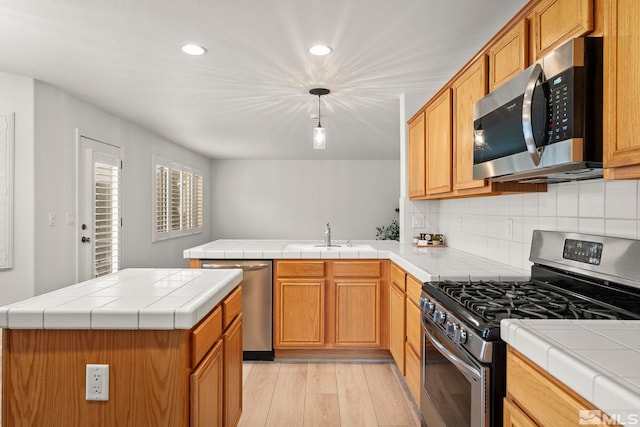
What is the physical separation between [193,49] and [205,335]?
6.69 ft

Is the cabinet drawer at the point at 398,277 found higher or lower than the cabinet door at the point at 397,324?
higher

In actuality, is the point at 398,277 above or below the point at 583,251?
below

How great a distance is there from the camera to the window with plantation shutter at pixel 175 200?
5688mm

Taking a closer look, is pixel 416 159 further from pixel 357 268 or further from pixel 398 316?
pixel 398 316

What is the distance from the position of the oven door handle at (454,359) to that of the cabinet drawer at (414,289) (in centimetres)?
33

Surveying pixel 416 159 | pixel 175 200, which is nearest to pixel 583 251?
pixel 416 159

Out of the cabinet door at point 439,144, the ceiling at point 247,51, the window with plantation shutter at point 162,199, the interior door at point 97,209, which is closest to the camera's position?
the ceiling at point 247,51

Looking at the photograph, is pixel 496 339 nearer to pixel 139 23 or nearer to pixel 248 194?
pixel 139 23

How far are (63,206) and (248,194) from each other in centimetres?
485

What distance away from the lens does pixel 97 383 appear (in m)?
1.22

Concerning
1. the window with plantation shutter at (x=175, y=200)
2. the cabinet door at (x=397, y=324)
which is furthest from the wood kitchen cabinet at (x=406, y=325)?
the window with plantation shutter at (x=175, y=200)

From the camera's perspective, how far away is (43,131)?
335 cm

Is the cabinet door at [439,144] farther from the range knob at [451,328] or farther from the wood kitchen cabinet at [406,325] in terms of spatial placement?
the range knob at [451,328]

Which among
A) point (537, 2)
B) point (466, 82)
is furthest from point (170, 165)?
point (537, 2)
